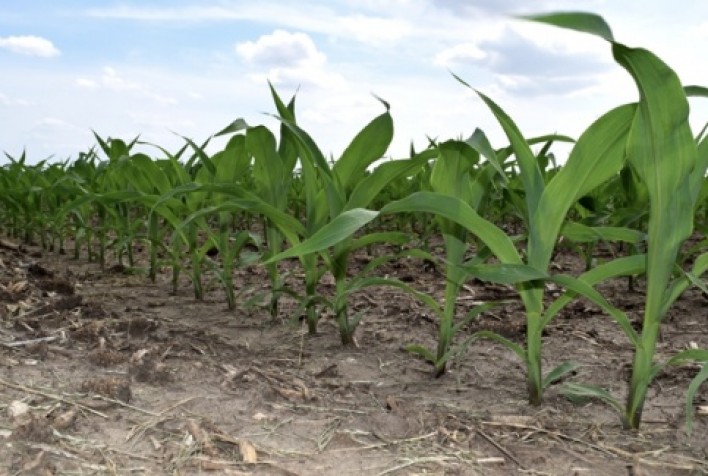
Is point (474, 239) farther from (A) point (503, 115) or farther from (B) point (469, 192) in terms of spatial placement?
(A) point (503, 115)

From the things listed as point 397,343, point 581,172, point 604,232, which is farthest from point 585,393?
point 397,343

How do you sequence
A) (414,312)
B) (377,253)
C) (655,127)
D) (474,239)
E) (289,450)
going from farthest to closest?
1. (474,239)
2. (377,253)
3. (414,312)
4. (289,450)
5. (655,127)

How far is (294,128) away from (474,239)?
9.20 ft

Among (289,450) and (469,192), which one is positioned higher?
(469,192)

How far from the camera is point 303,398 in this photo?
1811 mm

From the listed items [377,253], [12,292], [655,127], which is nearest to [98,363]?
[12,292]

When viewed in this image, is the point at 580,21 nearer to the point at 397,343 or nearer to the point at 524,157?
the point at 524,157

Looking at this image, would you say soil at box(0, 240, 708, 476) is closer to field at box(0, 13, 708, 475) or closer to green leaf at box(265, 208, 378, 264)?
field at box(0, 13, 708, 475)

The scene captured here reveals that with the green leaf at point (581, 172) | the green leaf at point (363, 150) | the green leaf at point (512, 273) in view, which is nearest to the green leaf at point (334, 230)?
the green leaf at point (512, 273)

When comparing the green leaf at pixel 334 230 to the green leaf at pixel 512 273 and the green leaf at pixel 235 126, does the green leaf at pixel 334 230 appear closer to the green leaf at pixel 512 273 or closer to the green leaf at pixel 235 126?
the green leaf at pixel 512 273

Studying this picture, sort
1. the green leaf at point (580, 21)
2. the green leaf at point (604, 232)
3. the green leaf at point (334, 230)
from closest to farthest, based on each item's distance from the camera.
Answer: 1. the green leaf at point (580, 21)
2. the green leaf at point (334, 230)
3. the green leaf at point (604, 232)

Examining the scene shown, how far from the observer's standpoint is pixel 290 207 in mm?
5367

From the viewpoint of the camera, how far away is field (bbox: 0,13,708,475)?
4.76 feet

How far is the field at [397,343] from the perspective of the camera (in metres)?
1.45
